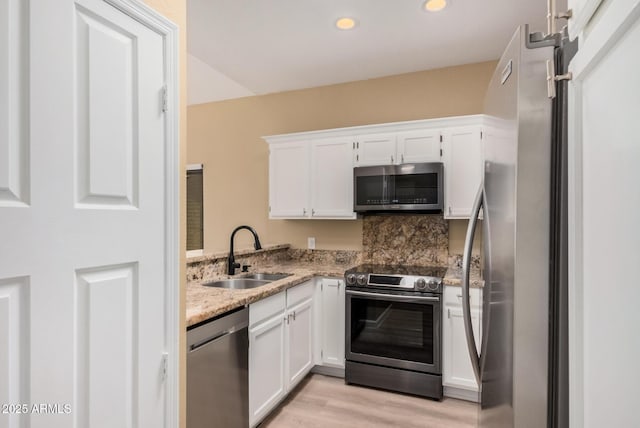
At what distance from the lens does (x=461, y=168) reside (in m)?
2.92

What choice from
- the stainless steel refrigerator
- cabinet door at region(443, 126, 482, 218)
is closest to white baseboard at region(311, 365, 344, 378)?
cabinet door at region(443, 126, 482, 218)

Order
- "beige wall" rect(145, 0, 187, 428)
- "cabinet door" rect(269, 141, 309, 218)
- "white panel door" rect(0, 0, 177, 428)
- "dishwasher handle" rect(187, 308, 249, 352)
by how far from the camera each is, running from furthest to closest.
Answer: "cabinet door" rect(269, 141, 309, 218), "dishwasher handle" rect(187, 308, 249, 352), "beige wall" rect(145, 0, 187, 428), "white panel door" rect(0, 0, 177, 428)

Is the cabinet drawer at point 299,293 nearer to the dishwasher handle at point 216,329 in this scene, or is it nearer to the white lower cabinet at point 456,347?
the dishwasher handle at point 216,329

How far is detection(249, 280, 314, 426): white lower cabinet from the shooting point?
7.13 feet

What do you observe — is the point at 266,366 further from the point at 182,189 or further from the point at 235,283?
the point at 182,189

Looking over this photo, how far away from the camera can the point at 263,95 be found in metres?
4.10

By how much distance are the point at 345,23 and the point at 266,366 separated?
2.47 meters

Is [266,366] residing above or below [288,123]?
below

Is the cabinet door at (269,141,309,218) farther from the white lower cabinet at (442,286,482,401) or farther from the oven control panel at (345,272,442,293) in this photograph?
the white lower cabinet at (442,286,482,401)

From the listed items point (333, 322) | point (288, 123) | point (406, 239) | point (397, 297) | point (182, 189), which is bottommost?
point (333, 322)

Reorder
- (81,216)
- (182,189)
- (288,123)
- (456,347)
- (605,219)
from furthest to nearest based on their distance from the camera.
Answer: (288,123) → (456,347) → (182,189) → (81,216) → (605,219)

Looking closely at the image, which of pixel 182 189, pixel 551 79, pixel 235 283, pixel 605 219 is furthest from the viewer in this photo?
pixel 235 283

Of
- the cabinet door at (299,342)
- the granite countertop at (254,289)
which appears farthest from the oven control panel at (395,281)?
the cabinet door at (299,342)

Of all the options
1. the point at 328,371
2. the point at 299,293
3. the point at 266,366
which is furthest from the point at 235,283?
the point at 328,371
